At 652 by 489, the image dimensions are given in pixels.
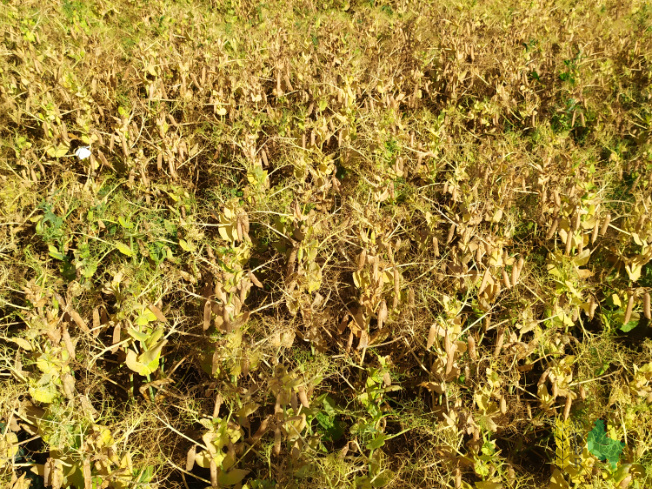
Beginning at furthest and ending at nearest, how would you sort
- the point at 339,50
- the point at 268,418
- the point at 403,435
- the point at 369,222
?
the point at 339,50 < the point at 369,222 < the point at 403,435 < the point at 268,418

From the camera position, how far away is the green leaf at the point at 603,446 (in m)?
1.41

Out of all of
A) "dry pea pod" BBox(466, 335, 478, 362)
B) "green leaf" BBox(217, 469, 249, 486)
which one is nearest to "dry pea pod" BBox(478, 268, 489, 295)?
"dry pea pod" BBox(466, 335, 478, 362)

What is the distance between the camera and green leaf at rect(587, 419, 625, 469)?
1412mm

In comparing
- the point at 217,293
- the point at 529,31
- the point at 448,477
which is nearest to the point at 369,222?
the point at 217,293

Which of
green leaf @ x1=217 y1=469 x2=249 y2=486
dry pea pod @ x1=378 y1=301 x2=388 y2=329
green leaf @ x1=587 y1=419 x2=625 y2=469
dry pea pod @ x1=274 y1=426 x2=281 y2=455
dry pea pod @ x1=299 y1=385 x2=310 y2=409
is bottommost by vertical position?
green leaf @ x1=217 y1=469 x2=249 y2=486

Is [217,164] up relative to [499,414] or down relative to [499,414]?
up

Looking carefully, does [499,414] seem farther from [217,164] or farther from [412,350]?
[217,164]

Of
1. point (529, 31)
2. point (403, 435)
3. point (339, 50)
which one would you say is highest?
point (529, 31)

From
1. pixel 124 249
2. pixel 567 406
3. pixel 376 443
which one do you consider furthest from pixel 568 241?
pixel 124 249

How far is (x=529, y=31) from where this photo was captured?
3.76 metres

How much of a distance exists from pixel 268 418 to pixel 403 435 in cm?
52

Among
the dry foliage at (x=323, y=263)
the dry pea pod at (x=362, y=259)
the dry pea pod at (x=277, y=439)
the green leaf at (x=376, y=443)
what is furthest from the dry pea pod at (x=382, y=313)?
the dry pea pod at (x=277, y=439)

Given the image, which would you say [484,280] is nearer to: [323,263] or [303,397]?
[323,263]

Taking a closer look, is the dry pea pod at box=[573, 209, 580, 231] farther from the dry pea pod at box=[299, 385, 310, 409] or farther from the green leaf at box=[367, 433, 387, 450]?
the dry pea pod at box=[299, 385, 310, 409]
